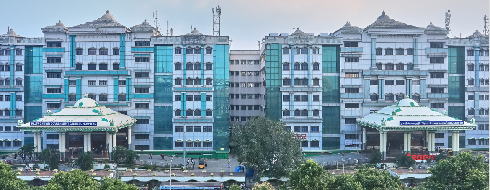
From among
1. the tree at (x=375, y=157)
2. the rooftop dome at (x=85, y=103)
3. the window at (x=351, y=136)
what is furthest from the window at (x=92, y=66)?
the tree at (x=375, y=157)

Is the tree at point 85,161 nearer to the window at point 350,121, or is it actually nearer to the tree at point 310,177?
the tree at point 310,177

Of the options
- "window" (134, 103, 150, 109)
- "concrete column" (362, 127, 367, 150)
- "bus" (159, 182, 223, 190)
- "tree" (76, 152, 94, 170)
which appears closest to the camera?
"bus" (159, 182, 223, 190)

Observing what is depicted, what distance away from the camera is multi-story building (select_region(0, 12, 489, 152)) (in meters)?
61.0

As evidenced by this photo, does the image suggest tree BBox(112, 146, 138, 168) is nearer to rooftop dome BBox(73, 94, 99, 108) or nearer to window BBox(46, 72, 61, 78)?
rooftop dome BBox(73, 94, 99, 108)

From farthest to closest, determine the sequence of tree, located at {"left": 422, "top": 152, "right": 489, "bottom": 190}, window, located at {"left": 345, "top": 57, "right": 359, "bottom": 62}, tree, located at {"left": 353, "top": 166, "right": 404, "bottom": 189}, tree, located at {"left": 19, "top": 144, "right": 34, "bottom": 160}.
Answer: window, located at {"left": 345, "top": 57, "right": 359, "bottom": 62} → tree, located at {"left": 19, "top": 144, "right": 34, "bottom": 160} → tree, located at {"left": 422, "top": 152, "right": 489, "bottom": 190} → tree, located at {"left": 353, "top": 166, "right": 404, "bottom": 189}

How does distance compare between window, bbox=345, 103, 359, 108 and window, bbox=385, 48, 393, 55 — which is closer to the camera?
window, bbox=345, 103, 359, 108

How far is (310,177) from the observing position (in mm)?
30438

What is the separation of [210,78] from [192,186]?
22949 mm

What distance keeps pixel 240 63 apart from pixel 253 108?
877cm

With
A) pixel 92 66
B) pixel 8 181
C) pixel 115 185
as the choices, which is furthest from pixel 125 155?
pixel 115 185

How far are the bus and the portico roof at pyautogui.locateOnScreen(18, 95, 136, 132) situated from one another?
50.9 ft

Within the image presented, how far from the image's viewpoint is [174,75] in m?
61.1

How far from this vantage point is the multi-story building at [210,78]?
61.0 meters

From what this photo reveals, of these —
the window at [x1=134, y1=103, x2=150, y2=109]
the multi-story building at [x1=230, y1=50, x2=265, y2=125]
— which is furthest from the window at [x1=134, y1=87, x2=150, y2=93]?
the multi-story building at [x1=230, y1=50, x2=265, y2=125]
